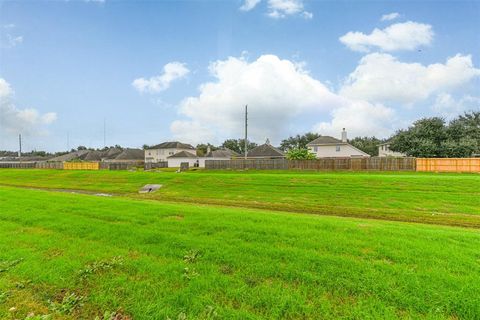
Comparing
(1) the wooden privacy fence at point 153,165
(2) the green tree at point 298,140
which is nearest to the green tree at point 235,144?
(2) the green tree at point 298,140

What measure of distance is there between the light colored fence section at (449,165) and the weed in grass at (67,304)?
118 ft

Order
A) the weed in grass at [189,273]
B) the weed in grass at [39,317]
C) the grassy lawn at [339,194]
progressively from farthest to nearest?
the grassy lawn at [339,194] → the weed in grass at [189,273] → the weed in grass at [39,317]

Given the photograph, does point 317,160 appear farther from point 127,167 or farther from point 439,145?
point 127,167

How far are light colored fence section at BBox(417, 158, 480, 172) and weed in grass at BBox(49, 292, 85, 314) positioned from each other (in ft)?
118

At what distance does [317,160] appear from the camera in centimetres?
3628

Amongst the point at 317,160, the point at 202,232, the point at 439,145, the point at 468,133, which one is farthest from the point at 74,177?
the point at 468,133

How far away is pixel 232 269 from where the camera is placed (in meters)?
4.52

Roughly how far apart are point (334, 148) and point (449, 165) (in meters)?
20.5

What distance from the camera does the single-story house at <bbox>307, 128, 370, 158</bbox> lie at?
1969 inches

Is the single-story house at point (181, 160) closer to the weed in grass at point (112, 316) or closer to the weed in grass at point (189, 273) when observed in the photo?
the weed in grass at point (189, 273)

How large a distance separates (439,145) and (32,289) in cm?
4867

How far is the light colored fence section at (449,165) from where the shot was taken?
99.3 feet

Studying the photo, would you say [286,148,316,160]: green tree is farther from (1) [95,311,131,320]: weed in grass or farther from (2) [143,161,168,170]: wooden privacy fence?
(1) [95,311,131,320]: weed in grass

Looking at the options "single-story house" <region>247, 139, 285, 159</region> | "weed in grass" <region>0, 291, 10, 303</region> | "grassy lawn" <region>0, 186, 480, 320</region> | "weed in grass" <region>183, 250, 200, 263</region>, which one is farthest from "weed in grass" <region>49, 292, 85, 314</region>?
"single-story house" <region>247, 139, 285, 159</region>
